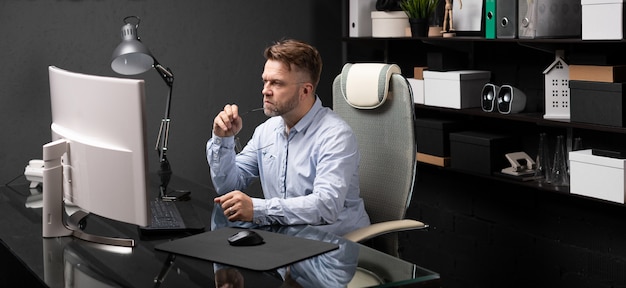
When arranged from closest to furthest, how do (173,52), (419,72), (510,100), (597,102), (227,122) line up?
(227,122) < (597,102) < (510,100) < (419,72) < (173,52)

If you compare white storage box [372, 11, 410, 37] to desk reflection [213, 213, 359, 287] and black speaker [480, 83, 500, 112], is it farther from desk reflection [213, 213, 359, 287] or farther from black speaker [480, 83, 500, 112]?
desk reflection [213, 213, 359, 287]

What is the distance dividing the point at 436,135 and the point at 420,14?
0.58m

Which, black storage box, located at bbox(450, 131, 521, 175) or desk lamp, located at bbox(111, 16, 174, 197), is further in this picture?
black storage box, located at bbox(450, 131, 521, 175)

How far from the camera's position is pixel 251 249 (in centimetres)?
216

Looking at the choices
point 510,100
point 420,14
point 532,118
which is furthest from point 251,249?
point 420,14

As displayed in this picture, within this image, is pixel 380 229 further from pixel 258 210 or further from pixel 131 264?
pixel 131 264

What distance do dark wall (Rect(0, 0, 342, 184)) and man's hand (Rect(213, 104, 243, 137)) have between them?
4.95 feet

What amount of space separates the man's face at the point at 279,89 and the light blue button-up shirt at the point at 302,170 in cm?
8

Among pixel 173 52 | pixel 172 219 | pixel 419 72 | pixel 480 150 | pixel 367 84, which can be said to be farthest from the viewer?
pixel 173 52

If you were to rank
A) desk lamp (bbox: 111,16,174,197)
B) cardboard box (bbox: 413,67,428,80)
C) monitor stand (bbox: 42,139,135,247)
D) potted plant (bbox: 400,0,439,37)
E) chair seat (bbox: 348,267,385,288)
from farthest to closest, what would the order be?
cardboard box (bbox: 413,67,428,80) → potted plant (bbox: 400,0,439,37) → desk lamp (bbox: 111,16,174,197) → monitor stand (bbox: 42,139,135,247) → chair seat (bbox: 348,267,385,288)

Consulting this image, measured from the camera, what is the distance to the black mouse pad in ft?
6.73

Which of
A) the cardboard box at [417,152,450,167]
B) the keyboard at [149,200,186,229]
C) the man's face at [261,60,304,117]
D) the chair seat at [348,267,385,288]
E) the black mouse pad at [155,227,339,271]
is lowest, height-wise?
the cardboard box at [417,152,450,167]

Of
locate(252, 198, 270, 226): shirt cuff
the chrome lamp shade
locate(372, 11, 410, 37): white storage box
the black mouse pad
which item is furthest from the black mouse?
locate(372, 11, 410, 37): white storage box

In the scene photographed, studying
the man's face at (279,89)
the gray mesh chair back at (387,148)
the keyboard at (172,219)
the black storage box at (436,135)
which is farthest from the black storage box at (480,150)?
the keyboard at (172,219)
